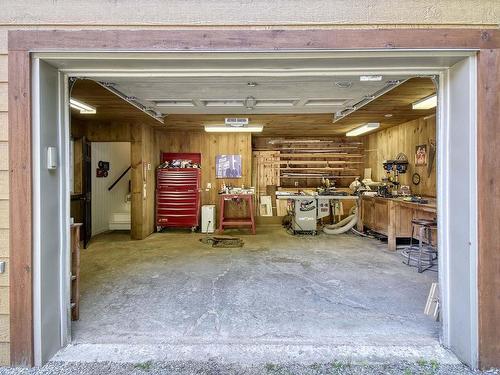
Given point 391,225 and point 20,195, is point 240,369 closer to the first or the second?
point 20,195

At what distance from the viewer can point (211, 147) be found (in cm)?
708

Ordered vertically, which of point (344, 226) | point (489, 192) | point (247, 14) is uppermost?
point (247, 14)

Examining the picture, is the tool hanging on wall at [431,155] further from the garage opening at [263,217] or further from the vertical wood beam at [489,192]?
the vertical wood beam at [489,192]

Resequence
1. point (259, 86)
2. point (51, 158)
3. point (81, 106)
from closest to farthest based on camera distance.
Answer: point (51, 158) → point (259, 86) → point (81, 106)

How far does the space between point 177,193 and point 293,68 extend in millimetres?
5093

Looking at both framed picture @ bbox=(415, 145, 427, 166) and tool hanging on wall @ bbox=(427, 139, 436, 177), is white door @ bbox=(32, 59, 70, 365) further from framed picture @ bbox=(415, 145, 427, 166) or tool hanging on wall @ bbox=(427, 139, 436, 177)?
framed picture @ bbox=(415, 145, 427, 166)

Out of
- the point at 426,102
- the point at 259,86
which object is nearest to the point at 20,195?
the point at 259,86

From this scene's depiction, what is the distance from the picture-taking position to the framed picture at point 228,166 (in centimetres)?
707

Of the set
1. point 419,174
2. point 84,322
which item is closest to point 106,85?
point 84,322

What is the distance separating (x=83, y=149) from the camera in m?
5.41

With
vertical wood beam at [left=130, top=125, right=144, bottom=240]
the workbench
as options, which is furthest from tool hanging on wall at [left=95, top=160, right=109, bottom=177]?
the workbench

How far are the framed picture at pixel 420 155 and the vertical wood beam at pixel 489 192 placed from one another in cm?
392

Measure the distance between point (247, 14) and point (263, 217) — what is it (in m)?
6.13

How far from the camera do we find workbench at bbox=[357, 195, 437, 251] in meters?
4.56
